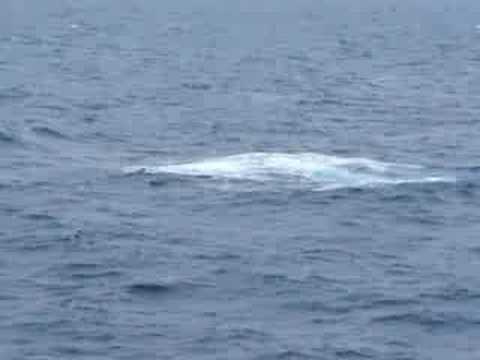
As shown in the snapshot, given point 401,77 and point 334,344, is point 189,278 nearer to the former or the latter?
point 334,344

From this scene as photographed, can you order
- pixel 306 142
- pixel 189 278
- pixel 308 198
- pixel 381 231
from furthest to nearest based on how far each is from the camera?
pixel 306 142
pixel 308 198
pixel 381 231
pixel 189 278

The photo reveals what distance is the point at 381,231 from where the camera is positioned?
6062cm

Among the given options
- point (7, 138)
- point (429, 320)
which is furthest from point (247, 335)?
point (7, 138)

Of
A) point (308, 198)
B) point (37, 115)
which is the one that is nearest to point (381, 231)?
point (308, 198)

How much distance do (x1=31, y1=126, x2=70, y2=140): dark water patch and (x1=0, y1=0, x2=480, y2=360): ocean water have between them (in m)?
0.14

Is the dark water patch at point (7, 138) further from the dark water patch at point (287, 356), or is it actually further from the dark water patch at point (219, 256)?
the dark water patch at point (287, 356)

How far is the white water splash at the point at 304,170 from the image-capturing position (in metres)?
68.7

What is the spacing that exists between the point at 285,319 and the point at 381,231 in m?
12.8

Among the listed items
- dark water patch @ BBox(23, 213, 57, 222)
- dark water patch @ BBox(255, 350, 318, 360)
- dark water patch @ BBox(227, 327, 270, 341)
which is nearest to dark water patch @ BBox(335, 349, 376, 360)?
dark water patch @ BBox(255, 350, 318, 360)

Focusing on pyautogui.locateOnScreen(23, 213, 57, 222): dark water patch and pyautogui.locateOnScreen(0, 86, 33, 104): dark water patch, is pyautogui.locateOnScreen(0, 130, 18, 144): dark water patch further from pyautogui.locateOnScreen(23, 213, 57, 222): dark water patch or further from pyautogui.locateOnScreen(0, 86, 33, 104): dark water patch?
pyautogui.locateOnScreen(23, 213, 57, 222): dark water patch

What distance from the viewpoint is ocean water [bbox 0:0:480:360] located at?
157 ft

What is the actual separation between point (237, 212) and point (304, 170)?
29.6 feet

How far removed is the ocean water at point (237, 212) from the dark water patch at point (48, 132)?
0.45ft

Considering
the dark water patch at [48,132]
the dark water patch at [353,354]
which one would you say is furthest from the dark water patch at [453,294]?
the dark water patch at [48,132]
